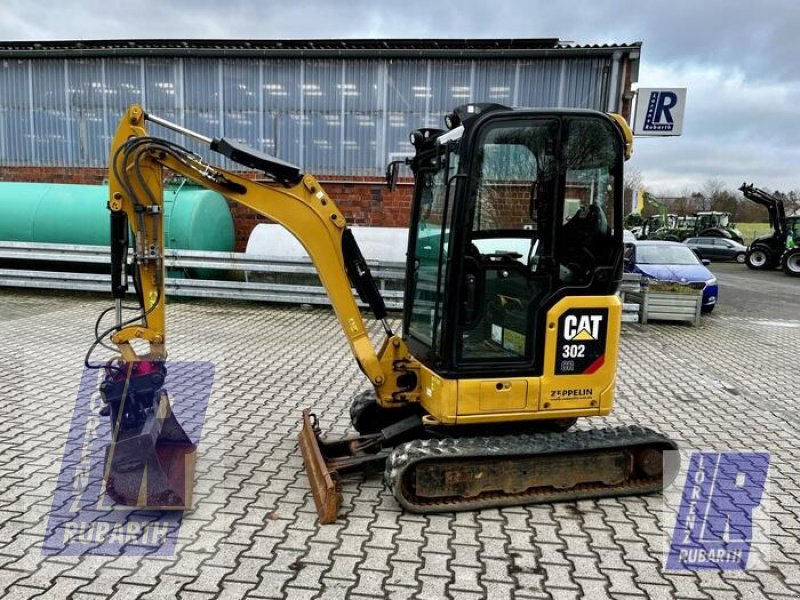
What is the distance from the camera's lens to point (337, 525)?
11.7ft

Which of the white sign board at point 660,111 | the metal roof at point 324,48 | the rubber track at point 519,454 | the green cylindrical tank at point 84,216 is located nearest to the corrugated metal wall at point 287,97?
the metal roof at point 324,48

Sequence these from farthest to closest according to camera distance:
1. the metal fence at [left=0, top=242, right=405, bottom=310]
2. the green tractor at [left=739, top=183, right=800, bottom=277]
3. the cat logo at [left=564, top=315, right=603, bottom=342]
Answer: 1. the green tractor at [left=739, top=183, right=800, bottom=277]
2. the metal fence at [left=0, top=242, right=405, bottom=310]
3. the cat logo at [left=564, top=315, right=603, bottom=342]

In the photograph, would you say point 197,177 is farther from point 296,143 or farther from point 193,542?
point 296,143

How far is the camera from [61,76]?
12875 mm

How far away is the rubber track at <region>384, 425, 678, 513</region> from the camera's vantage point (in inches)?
142

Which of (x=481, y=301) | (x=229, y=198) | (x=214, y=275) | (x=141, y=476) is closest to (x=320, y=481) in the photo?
(x=141, y=476)

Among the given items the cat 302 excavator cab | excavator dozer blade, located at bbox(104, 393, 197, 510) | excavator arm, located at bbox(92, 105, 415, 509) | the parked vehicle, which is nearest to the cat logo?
the cat 302 excavator cab

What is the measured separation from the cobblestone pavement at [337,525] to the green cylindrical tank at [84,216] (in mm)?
4325

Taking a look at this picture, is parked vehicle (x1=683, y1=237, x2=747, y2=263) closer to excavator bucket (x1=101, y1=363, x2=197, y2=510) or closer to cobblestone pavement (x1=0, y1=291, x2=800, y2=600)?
cobblestone pavement (x1=0, y1=291, x2=800, y2=600)

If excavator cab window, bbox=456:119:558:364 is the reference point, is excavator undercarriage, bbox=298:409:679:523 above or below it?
below

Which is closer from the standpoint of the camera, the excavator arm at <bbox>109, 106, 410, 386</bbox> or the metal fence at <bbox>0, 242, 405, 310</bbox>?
the excavator arm at <bbox>109, 106, 410, 386</bbox>

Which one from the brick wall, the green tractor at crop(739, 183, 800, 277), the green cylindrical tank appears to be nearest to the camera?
the green cylindrical tank

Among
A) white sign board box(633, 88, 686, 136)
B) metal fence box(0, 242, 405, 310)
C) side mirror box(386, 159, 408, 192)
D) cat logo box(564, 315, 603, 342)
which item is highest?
white sign board box(633, 88, 686, 136)

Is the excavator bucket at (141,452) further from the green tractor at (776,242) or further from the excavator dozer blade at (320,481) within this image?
the green tractor at (776,242)
